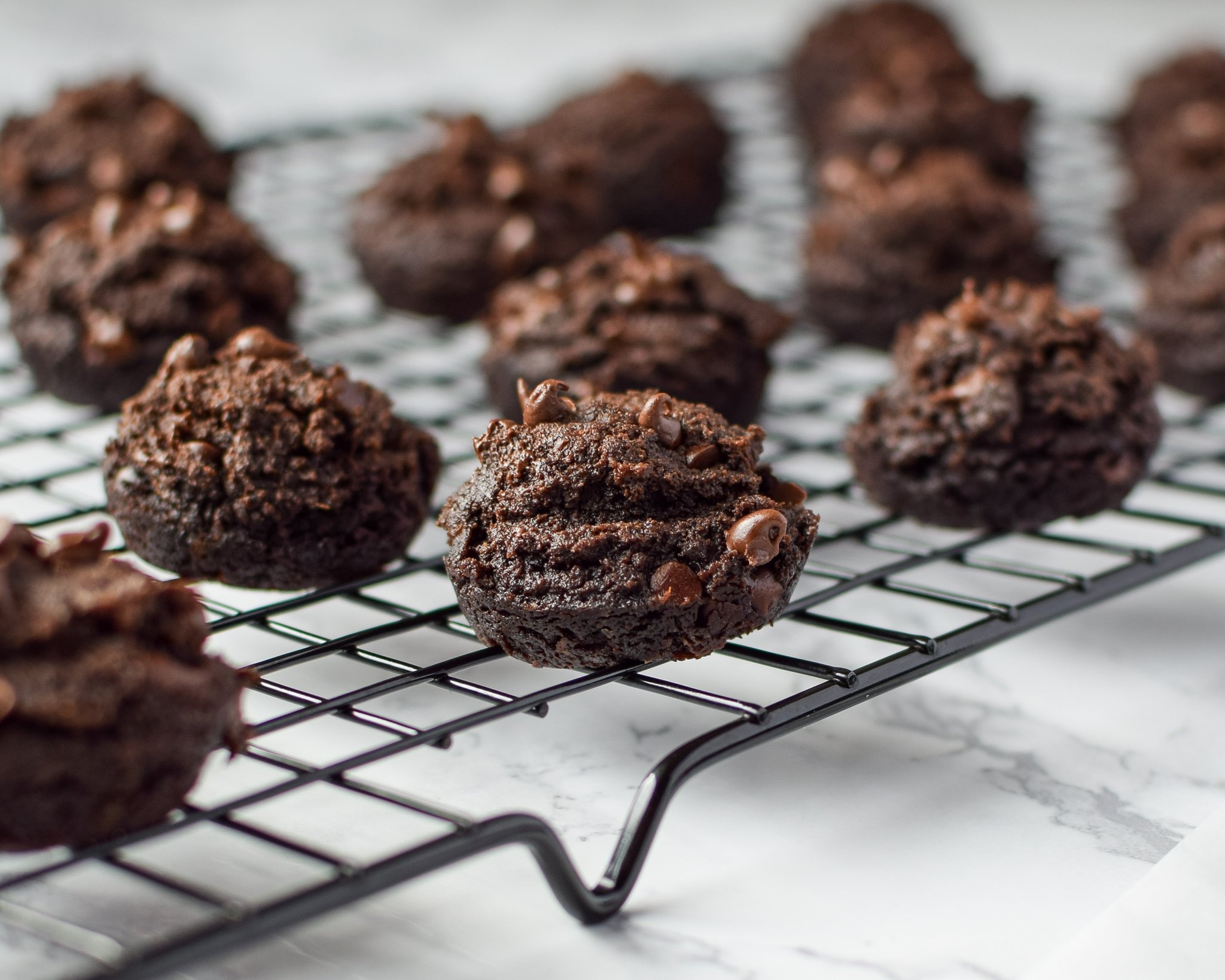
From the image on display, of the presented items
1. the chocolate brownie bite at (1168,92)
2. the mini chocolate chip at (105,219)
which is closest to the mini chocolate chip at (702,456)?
the mini chocolate chip at (105,219)

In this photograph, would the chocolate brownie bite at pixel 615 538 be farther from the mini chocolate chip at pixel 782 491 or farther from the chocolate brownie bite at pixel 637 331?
the chocolate brownie bite at pixel 637 331

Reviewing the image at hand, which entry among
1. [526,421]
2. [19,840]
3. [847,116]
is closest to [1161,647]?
[526,421]

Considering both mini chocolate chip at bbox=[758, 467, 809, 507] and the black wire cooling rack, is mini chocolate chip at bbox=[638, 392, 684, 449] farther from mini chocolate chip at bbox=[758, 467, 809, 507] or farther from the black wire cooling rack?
the black wire cooling rack

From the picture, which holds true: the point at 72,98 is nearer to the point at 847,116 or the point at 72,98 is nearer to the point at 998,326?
the point at 847,116

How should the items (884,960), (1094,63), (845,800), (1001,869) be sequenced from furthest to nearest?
(1094,63)
(845,800)
(1001,869)
(884,960)

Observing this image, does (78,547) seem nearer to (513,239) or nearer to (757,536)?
(757,536)

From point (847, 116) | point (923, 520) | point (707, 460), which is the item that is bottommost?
point (923, 520)

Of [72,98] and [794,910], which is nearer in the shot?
[794,910]
